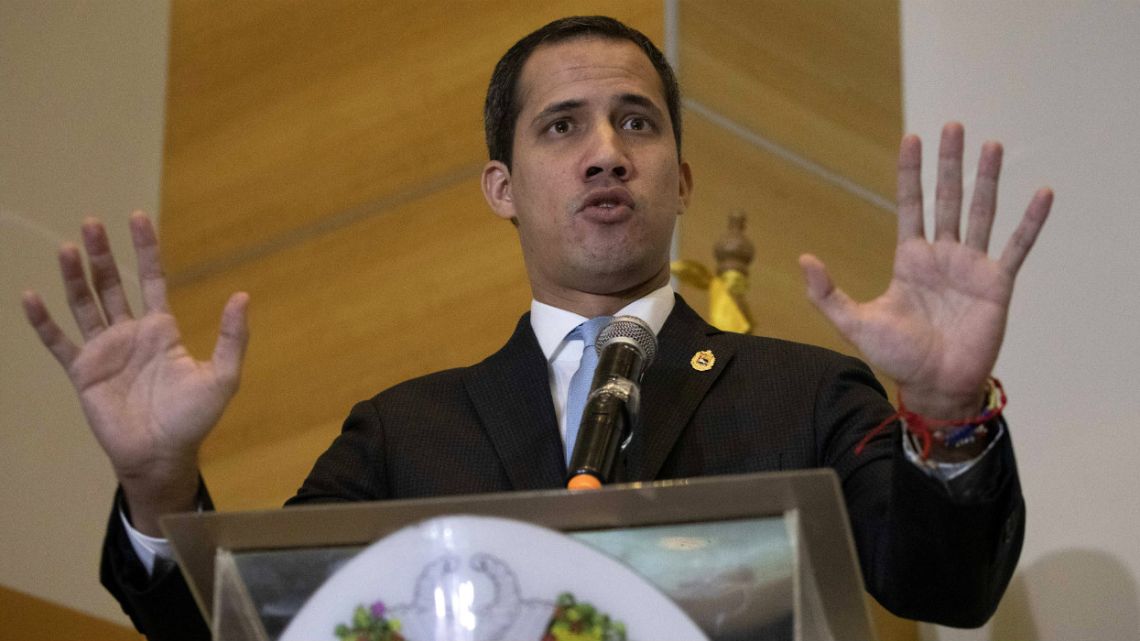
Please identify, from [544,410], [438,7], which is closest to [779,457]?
[544,410]

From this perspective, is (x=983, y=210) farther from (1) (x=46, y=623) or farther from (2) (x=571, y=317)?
(1) (x=46, y=623)

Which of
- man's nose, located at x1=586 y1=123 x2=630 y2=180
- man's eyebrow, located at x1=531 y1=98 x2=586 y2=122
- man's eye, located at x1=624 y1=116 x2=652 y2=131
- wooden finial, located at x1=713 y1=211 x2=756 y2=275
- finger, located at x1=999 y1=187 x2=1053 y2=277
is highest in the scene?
finger, located at x1=999 y1=187 x2=1053 y2=277

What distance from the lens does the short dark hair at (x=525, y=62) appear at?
2.48 m

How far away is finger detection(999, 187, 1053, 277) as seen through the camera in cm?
153

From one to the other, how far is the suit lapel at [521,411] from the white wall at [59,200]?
6.72 ft

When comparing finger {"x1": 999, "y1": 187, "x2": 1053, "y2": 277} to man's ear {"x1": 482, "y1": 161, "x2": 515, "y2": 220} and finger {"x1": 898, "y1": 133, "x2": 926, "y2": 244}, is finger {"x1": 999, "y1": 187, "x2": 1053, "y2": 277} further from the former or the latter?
man's ear {"x1": 482, "y1": 161, "x2": 515, "y2": 220}

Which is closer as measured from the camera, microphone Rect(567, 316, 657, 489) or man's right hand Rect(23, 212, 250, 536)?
microphone Rect(567, 316, 657, 489)

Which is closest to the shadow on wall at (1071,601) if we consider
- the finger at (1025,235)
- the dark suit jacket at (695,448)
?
the dark suit jacket at (695,448)

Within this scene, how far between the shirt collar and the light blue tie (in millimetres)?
60

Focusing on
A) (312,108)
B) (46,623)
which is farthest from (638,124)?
(46,623)

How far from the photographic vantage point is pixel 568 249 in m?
2.23

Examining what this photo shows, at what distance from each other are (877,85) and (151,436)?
8.90ft

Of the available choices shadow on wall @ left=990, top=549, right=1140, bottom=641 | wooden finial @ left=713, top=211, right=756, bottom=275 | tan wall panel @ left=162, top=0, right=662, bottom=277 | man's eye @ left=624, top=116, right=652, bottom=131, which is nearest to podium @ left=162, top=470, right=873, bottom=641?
man's eye @ left=624, top=116, right=652, bottom=131

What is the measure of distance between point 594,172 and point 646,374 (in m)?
0.33
